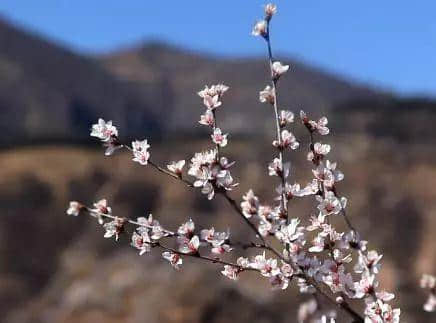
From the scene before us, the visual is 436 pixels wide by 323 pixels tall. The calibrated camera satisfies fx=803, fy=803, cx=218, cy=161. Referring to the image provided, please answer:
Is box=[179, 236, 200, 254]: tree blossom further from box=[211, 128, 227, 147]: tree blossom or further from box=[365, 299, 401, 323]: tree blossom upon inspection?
box=[365, 299, 401, 323]: tree blossom

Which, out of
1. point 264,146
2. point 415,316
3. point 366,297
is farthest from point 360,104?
point 366,297

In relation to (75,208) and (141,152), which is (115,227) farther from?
(141,152)

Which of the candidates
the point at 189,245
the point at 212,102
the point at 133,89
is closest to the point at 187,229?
the point at 189,245

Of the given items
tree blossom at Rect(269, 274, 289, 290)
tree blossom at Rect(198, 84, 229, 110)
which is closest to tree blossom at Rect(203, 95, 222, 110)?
tree blossom at Rect(198, 84, 229, 110)

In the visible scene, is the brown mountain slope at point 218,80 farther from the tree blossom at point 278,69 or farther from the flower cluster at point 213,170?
the flower cluster at point 213,170

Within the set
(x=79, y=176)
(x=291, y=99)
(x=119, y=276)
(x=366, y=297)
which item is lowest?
(x=366, y=297)

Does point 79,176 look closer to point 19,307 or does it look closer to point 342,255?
point 19,307

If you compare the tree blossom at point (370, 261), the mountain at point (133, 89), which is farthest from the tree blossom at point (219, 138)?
the mountain at point (133, 89)

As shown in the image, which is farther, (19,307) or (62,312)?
(19,307)
